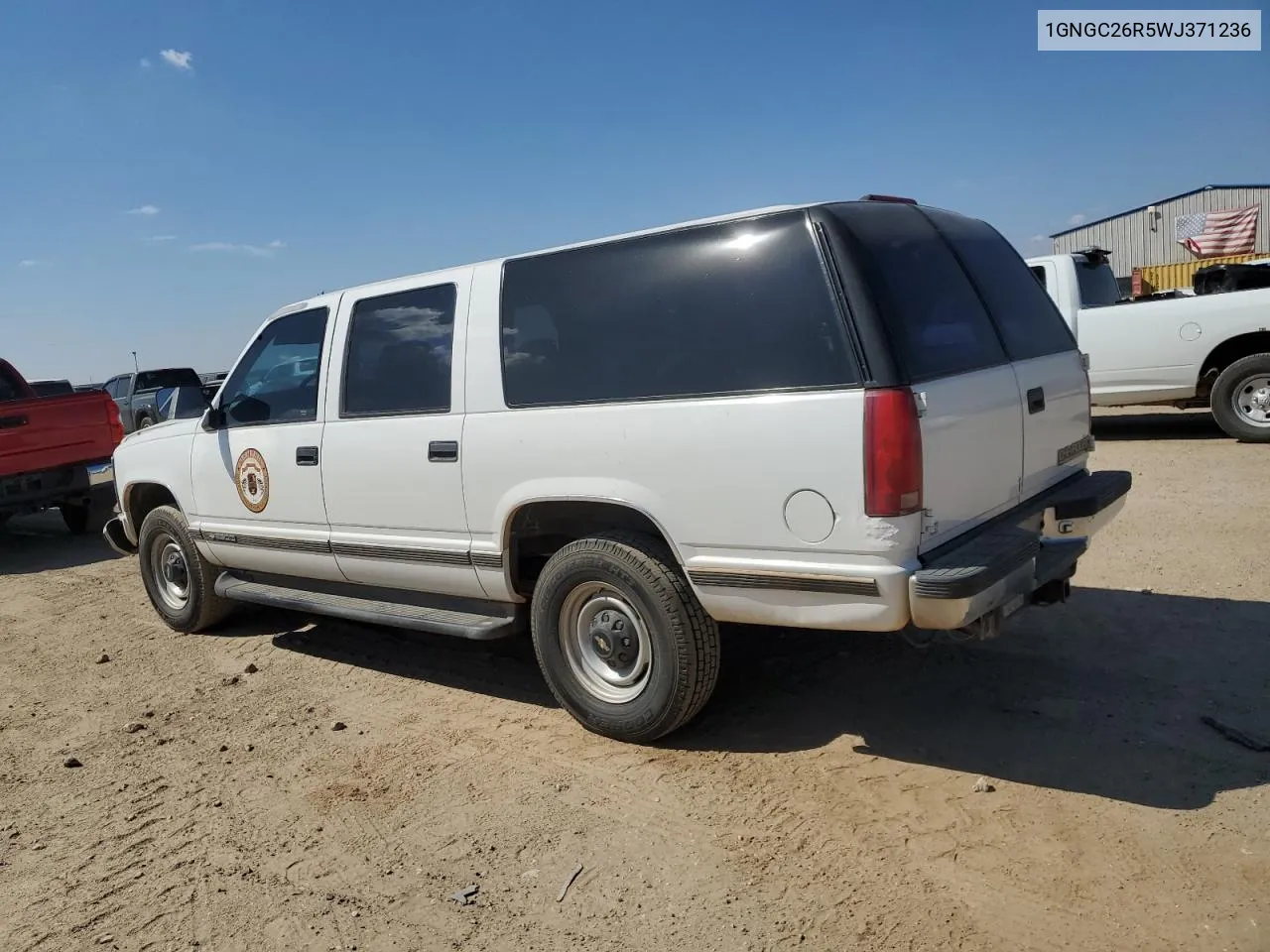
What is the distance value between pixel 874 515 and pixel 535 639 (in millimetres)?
1659

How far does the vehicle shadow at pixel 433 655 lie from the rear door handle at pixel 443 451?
1224mm

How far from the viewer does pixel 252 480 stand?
5.26 meters

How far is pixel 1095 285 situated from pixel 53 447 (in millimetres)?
11116

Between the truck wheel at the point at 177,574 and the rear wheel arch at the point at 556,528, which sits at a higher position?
the rear wheel arch at the point at 556,528

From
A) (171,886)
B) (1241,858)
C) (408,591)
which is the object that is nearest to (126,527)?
(408,591)

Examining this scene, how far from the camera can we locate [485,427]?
→ 4.10 meters

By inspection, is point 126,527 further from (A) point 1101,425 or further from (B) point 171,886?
(A) point 1101,425

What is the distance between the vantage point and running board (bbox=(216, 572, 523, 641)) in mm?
4289

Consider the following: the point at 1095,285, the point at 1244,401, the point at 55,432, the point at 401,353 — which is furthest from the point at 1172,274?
the point at 401,353

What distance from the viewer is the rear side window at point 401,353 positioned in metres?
4.38

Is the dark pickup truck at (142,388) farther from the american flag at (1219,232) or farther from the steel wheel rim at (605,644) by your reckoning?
the american flag at (1219,232)

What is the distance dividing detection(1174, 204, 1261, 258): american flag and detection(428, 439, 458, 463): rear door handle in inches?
1290

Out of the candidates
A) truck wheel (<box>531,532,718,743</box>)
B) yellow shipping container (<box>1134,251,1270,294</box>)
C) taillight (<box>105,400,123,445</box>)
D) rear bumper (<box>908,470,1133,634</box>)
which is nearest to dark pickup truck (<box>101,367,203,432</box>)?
taillight (<box>105,400,123,445</box>)

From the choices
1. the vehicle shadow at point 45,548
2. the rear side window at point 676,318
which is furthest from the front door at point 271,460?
the vehicle shadow at point 45,548
